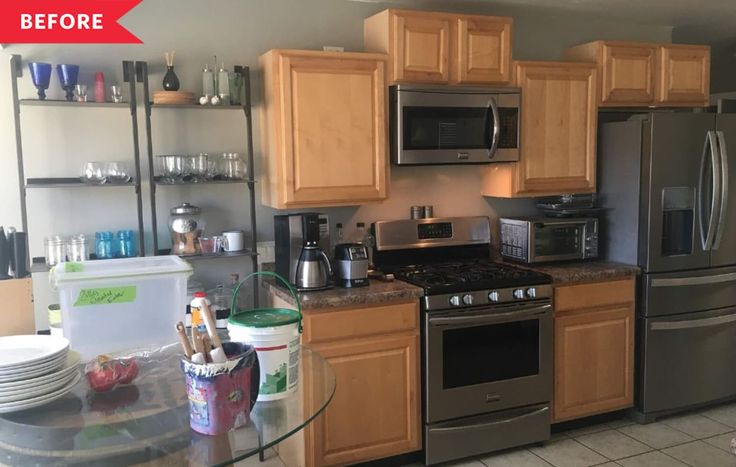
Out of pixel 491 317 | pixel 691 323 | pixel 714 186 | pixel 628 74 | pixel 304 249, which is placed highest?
pixel 628 74

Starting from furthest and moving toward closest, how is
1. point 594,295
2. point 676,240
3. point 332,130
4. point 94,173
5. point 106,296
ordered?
point 676,240
point 594,295
point 332,130
point 94,173
point 106,296

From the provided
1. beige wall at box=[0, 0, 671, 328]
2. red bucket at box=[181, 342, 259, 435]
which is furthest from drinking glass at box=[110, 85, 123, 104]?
red bucket at box=[181, 342, 259, 435]

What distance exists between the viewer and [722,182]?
12.5ft

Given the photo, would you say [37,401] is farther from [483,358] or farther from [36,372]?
[483,358]

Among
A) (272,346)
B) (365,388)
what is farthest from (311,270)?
(272,346)

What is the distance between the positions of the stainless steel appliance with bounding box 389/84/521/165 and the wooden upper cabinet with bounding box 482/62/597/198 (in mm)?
110

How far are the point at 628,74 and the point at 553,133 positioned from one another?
64 cm

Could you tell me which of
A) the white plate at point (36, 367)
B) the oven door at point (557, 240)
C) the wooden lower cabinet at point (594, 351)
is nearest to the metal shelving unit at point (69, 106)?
the white plate at point (36, 367)

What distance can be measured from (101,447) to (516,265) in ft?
9.33

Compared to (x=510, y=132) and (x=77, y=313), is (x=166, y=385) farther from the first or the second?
(x=510, y=132)

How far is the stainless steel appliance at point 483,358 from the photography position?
3260 millimetres

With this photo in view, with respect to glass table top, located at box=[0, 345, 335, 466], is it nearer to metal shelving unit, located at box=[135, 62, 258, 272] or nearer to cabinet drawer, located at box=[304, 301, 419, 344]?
cabinet drawer, located at box=[304, 301, 419, 344]

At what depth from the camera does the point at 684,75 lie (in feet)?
13.5

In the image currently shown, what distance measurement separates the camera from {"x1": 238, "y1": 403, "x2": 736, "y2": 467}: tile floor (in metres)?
3.37
